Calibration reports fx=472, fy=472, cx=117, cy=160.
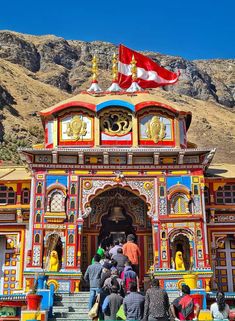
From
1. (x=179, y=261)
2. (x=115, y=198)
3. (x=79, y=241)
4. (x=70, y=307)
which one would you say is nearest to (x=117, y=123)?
(x=115, y=198)

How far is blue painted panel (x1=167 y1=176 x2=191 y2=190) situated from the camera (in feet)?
65.2

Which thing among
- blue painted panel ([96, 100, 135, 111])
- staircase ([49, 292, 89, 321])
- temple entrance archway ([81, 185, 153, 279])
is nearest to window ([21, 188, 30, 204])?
temple entrance archway ([81, 185, 153, 279])

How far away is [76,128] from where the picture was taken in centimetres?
2041

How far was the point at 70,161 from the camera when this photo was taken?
19.9 meters

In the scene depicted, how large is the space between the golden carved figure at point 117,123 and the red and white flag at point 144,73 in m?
3.98

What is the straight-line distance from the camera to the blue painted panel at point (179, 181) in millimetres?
19859

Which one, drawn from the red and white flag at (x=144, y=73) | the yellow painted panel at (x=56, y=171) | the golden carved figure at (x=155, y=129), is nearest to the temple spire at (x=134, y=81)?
the red and white flag at (x=144, y=73)

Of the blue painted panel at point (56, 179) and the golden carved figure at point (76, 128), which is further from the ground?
the golden carved figure at point (76, 128)

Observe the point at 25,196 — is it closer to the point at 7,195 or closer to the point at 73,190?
the point at 7,195

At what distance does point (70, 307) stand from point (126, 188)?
19.5 feet

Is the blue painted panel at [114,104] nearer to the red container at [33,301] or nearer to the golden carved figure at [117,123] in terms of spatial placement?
the golden carved figure at [117,123]

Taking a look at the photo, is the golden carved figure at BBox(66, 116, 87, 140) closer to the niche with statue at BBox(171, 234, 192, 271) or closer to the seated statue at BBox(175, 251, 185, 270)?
the niche with statue at BBox(171, 234, 192, 271)

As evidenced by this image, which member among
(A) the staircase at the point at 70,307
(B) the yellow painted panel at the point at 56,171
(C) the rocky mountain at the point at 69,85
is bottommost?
(A) the staircase at the point at 70,307

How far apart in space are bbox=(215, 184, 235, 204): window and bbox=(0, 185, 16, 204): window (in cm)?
943
